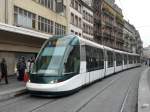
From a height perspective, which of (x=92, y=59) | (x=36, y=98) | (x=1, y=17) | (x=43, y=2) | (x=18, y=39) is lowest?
(x=36, y=98)

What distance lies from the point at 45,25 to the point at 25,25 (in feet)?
20.5

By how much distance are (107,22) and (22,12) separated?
56.0 m

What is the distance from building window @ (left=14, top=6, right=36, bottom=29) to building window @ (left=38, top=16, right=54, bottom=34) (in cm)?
178

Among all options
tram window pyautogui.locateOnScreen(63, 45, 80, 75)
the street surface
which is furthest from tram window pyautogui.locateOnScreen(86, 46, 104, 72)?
the street surface

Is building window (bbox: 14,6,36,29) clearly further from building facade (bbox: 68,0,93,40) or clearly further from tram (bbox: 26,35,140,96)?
building facade (bbox: 68,0,93,40)

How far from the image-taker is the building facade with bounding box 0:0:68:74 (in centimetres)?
2491

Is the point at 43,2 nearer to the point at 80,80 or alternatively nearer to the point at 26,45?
the point at 26,45

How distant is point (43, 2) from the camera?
3656 cm

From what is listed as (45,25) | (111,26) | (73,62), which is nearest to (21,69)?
(73,62)

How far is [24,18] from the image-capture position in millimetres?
31047

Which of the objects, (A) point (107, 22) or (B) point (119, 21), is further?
(B) point (119, 21)

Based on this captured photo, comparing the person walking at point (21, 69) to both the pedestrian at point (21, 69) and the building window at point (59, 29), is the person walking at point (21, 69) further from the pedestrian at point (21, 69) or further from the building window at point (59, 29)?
the building window at point (59, 29)

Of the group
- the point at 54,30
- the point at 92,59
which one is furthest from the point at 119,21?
the point at 92,59

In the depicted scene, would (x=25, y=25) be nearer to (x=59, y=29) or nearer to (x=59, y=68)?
(x=59, y=29)
